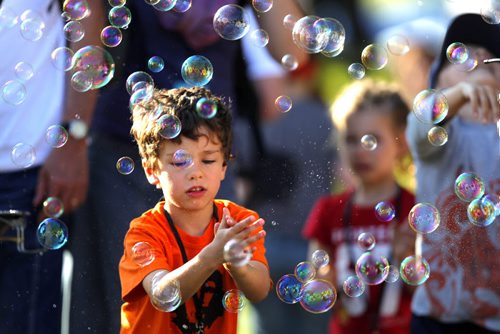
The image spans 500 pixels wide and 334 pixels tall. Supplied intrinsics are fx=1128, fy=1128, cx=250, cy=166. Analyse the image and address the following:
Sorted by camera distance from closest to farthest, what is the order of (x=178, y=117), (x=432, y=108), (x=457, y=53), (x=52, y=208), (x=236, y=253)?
(x=236, y=253), (x=178, y=117), (x=432, y=108), (x=457, y=53), (x=52, y=208)

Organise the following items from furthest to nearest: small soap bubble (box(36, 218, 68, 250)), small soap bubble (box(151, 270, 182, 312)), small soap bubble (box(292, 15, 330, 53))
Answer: small soap bubble (box(292, 15, 330, 53)) < small soap bubble (box(36, 218, 68, 250)) < small soap bubble (box(151, 270, 182, 312))

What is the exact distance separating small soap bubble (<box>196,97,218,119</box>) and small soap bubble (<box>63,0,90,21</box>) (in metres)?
0.81

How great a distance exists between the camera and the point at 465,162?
3.38 m

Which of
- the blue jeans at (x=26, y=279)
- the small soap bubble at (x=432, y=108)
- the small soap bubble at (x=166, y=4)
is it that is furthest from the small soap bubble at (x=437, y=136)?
the blue jeans at (x=26, y=279)

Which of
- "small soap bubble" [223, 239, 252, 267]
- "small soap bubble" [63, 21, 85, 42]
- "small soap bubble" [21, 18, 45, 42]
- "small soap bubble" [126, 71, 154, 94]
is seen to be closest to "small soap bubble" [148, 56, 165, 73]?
"small soap bubble" [126, 71, 154, 94]

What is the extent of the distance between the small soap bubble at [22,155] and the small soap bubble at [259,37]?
0.78 metres

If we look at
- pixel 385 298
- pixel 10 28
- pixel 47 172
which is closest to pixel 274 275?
pixel 385 298

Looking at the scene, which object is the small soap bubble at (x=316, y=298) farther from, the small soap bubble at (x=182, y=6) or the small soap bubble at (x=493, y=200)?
the small soap bubble at (x=182, y=6)

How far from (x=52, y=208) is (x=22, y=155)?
Answer: 0.20m

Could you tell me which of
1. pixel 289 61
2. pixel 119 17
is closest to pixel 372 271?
pixel 289 61

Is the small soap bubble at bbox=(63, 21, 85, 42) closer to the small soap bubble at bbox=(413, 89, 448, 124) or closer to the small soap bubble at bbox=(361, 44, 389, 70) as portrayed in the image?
the small soap bubble at bbox=(361, 44, 389, 70)

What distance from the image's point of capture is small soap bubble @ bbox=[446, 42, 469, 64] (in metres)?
3.35

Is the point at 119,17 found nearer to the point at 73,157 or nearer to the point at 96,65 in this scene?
the point at 96,65

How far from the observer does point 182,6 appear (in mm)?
3457
